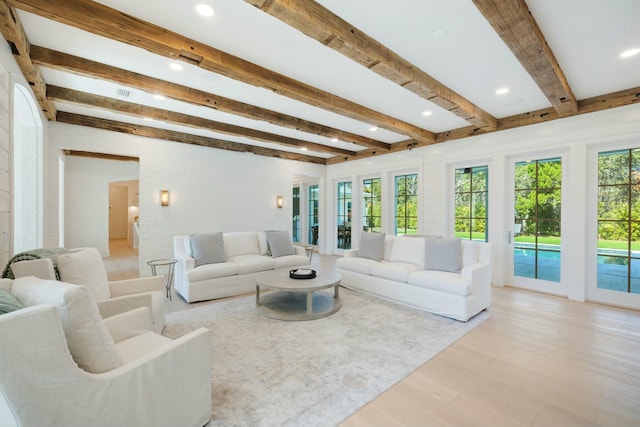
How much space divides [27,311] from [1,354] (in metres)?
0.14

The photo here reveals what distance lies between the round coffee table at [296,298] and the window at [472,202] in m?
2.96

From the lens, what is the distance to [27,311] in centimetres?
100

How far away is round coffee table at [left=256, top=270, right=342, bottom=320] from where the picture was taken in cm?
325

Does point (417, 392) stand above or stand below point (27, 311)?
below

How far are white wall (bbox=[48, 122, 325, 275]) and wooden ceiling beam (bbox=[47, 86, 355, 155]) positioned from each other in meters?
1.12

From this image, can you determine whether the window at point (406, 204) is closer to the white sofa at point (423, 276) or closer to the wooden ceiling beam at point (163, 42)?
the white sofa at point (423, 276)

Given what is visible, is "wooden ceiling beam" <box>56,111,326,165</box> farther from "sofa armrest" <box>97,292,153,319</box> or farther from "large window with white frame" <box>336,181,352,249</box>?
"sofa armrest" <box>97,292,153,319</box>

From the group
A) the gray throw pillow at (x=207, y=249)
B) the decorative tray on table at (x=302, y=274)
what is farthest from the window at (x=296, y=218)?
the decorative tray on table at (x=302, y=274)

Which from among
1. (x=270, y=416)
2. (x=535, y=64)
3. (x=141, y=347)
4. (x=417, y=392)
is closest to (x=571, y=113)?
(x=535, y=64)

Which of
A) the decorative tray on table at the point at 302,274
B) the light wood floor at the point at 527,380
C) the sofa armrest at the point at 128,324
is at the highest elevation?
→ the sofa armrest at the point at 128,324

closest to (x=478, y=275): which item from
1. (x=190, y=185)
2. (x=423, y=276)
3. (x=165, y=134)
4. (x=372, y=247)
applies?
(x=423, y=276)

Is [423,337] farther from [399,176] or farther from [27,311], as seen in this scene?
[399,176]

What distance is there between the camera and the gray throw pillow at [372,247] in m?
4.49

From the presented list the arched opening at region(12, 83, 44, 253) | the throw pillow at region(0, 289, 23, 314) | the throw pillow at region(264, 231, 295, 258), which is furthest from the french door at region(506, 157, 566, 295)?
the arched opening at region(12, 83, 44, 253)
